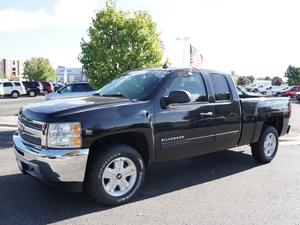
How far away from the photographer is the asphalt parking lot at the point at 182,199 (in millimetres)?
4355

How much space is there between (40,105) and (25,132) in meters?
0.42

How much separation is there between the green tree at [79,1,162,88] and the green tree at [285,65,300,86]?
56504mm

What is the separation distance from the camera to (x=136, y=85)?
5621 millimetres

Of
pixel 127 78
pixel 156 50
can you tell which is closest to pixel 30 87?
pixel 156 50

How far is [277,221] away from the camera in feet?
14.3

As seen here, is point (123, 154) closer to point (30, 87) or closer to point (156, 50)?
point (156, 50)

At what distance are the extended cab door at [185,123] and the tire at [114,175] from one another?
0.46 meters

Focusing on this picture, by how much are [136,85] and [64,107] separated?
4.55ft

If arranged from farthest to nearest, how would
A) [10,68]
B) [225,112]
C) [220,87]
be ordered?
1. [10,68]
2. [220,87]
3. [225,112]

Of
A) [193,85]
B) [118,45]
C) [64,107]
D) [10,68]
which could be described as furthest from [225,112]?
[10,68]

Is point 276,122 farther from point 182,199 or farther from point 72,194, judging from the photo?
point 72,194

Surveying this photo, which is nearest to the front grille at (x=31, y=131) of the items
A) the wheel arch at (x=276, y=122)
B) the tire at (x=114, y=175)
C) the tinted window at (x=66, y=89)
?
the tire at (x=114, y=175)

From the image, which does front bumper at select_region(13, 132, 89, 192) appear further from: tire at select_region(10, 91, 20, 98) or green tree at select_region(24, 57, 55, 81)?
green tree at select_region(24, 57, 55, 81)

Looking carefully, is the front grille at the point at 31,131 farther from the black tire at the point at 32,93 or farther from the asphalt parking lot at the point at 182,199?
the black tire at the point at 32,93
